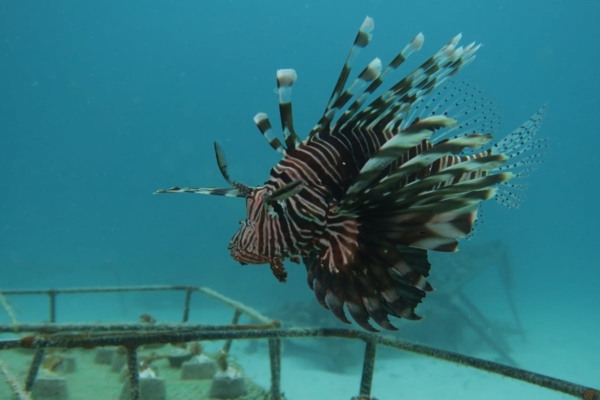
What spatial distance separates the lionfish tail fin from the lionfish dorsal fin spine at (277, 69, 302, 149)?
51.4 inches

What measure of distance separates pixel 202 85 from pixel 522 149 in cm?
11080

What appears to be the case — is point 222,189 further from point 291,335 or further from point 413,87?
point 291,335

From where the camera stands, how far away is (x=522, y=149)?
2.67 metres

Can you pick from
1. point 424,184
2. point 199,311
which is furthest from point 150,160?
point 424,184

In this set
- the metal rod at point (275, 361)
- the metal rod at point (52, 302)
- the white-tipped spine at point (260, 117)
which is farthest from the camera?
the metal rod at point (52, 302)

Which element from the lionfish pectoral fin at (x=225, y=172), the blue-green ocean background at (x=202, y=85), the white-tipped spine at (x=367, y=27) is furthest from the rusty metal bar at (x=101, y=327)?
the blue-green ocean background at (x=202, y=85)

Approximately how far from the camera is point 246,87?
10438 cm

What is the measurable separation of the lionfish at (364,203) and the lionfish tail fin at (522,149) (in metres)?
0.87

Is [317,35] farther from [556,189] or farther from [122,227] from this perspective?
[556,189]

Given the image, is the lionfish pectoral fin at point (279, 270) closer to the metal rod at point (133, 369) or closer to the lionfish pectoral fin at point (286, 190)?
the lionfish pectoral fin at point (286, 190)

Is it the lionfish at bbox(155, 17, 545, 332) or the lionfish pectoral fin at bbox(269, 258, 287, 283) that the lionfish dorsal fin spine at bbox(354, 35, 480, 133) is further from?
the lionfish pectoral fin at bbox(269, 258, 287, 283)

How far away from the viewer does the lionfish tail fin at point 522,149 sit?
2662 millimetres

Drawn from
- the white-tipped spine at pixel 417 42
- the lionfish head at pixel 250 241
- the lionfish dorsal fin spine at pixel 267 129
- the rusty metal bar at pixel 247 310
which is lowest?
the rusty metal bar at pixel 247 310

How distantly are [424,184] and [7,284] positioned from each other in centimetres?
3297
